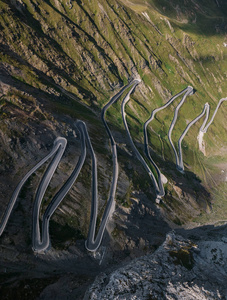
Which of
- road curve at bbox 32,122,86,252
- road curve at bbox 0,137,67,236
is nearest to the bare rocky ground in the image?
road curve at bbox 32,122,86,252

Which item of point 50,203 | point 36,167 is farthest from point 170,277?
point 36,167

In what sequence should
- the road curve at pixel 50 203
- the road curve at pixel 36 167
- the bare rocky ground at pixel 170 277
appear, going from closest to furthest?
the bare rocky ground at pixel 170 277 < the road curve at pixel 36 167 < the road curve at pixel 50 203

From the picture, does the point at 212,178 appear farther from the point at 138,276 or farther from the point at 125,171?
the point at 138,276

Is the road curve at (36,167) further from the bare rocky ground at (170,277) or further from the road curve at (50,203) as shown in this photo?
the bare rocky ground at (170,277)

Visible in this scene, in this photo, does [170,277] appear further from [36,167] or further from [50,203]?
[36,167]

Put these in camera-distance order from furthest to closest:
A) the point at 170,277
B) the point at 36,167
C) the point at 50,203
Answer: the point at 36,167
the point at 50,203
the point at 170,277

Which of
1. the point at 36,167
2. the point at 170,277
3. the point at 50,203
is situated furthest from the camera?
the point at 36,167

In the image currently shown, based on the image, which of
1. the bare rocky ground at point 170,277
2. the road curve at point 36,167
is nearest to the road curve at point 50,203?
the road curve at point 36,167

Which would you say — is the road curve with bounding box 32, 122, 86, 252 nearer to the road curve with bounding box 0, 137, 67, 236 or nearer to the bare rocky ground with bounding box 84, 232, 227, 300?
the road curve with bounding box 0, 137, 67, 236
